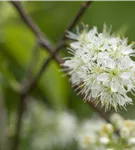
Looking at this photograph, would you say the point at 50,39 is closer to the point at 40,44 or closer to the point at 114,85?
the point at 40,44

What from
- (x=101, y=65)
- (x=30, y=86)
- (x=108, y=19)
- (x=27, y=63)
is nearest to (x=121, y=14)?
(x=108, y=19)

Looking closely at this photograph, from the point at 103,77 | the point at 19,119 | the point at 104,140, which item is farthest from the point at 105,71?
the point at 19,119

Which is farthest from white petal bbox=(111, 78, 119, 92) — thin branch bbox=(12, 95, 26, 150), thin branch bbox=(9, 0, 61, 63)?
thin branch bbox=(12, 95, 26, 150)

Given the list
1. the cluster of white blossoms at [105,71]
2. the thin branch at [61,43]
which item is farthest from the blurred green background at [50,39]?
the cluster of white blossoms at [105,71]

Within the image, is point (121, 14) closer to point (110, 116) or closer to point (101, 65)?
point (110, 116)

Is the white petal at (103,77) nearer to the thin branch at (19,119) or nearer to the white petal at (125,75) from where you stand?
the white petal at (125,75)

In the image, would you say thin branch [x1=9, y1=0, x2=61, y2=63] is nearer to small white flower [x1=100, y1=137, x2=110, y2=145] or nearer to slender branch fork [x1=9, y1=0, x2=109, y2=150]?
slender branch fork [x1=9, y1=0, x2=109, y2=150]
